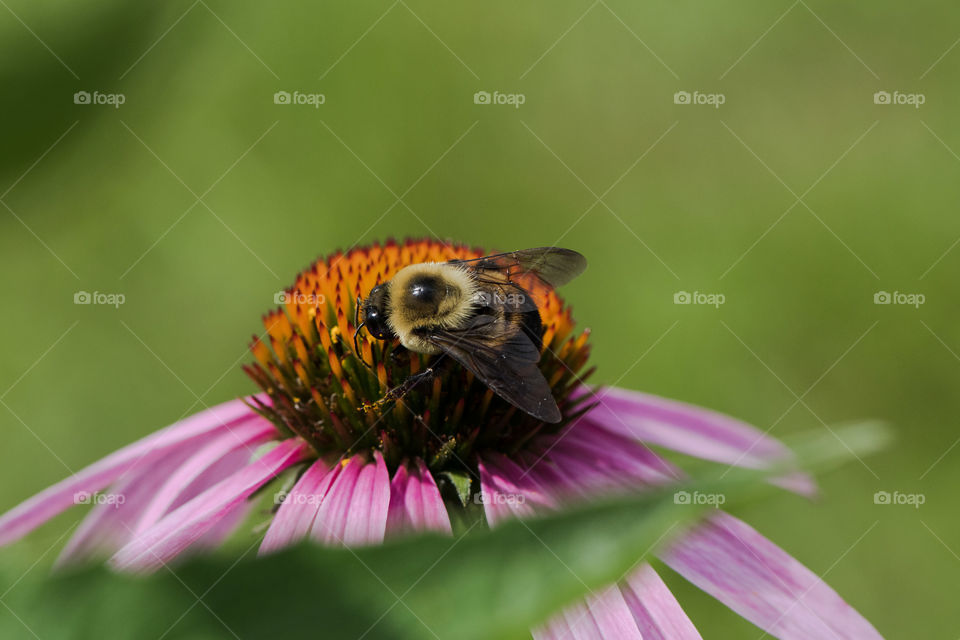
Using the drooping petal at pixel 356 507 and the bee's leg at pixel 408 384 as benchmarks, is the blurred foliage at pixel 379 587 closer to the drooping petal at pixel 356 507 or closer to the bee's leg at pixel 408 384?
the drooping petal at pixel 356 507

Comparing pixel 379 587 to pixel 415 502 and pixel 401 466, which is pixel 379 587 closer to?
pixel 415 502

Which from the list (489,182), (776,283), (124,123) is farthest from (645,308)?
(124,123)

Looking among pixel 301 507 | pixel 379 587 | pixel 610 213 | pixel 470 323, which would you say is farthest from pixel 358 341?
pixel 610 213

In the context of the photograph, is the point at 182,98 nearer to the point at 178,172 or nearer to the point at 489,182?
the point at 178,172

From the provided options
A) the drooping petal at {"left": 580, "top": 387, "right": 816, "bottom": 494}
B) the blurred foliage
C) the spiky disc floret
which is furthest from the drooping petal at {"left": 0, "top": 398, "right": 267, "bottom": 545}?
the blurred foliage

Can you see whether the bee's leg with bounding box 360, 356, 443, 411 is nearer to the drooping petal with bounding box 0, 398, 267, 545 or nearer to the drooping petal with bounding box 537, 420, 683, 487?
the drooping petal with bounding box 537, 420, 683, 487

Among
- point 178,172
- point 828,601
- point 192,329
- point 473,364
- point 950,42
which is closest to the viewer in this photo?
point 828,601
